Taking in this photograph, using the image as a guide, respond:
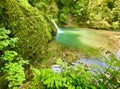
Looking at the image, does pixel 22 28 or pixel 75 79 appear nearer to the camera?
pixel 75 79

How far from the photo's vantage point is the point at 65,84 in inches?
93.7

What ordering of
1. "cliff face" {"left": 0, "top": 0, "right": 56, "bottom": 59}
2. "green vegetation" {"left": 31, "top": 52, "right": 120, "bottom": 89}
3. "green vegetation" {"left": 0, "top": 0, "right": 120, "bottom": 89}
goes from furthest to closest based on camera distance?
"cliff face" {"left": 0, "top": 0, "right": 56, "bottom": 59} → "green vegetation" {"left": 0, "top": 0, "right": 120, "bottom": 89} → "green vegetation" {"left": 31, "top": 52, "right": 120, "bottom": 89}

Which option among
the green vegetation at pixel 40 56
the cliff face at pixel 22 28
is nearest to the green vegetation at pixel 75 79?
the green vegetation at pixel 40 56

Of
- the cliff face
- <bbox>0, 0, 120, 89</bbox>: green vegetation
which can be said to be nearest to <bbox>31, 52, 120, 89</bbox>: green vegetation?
<bbox>0, 0, 120, 89</bbox>: green vegetation

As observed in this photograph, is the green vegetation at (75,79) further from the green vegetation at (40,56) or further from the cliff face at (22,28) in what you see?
the cliff face at (22,28)

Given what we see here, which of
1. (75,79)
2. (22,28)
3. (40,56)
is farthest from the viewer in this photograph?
(40,56)

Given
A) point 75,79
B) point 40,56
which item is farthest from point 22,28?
point 75,79

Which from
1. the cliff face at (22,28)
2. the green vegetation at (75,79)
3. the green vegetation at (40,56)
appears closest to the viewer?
the green vegetation at (75,79)

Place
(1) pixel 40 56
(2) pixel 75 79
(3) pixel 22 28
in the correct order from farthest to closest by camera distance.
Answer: (1) pixel 40 56 < (3) pixel 22 28 < (2) pixel 75 79

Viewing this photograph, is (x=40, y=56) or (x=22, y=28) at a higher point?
(x=22, y=28)

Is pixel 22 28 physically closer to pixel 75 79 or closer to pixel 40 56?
pixel 40 56

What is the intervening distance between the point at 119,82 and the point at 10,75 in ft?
6.47

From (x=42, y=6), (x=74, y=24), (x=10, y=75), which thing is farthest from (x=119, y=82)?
(x=74, y=24)

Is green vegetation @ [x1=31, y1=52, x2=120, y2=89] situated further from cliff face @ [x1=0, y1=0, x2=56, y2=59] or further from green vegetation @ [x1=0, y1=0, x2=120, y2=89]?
cliff face @ [x1=0, y1=0, x2=56, y2=59]
